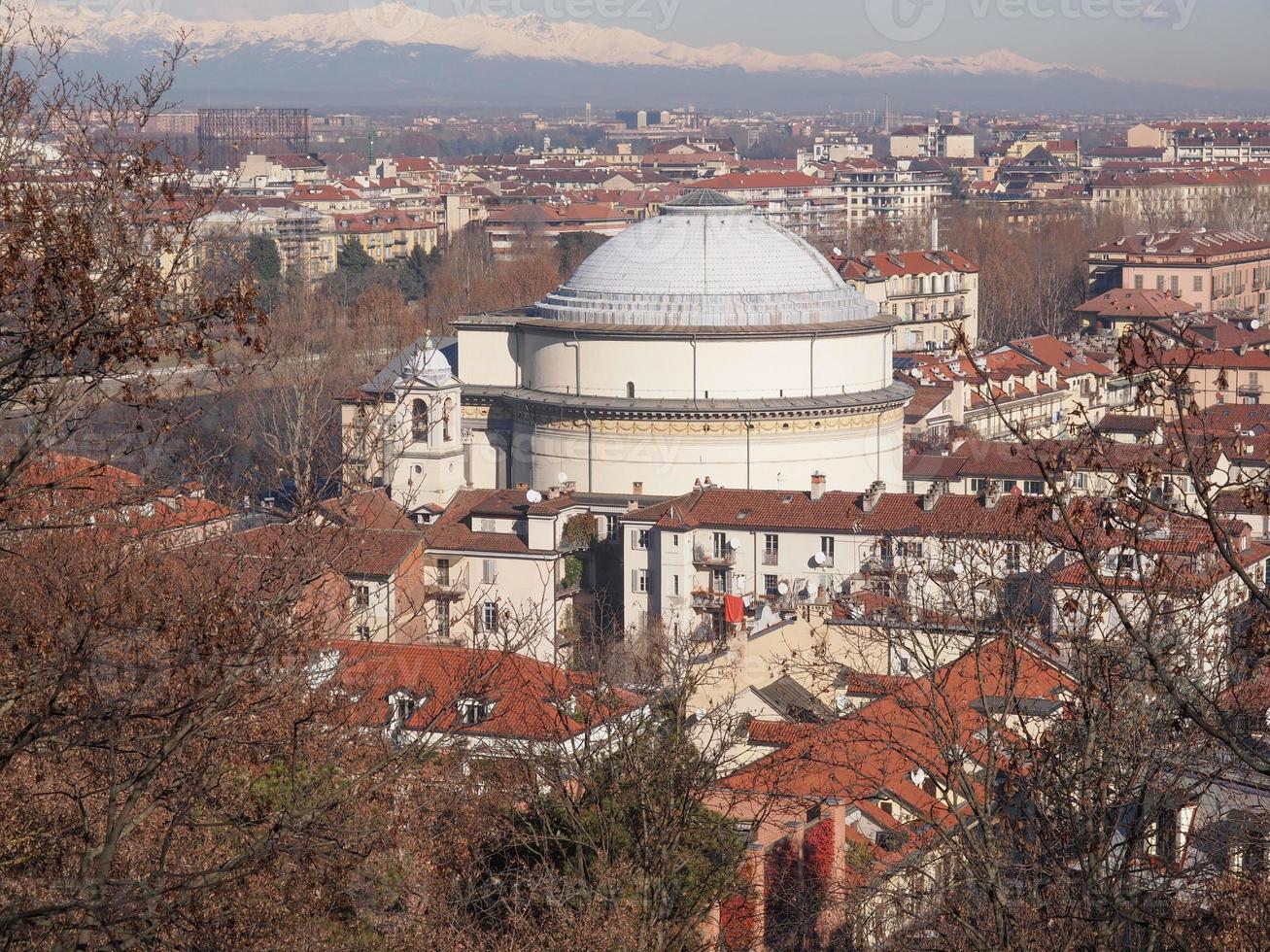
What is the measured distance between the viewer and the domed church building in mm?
23219

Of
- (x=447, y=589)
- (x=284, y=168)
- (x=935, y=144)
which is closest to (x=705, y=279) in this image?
(x=447, y=589)

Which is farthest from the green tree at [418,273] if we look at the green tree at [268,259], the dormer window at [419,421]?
the dormer window at [419,421]

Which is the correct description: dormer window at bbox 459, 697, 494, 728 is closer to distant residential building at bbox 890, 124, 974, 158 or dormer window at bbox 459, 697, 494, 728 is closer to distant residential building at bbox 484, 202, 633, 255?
distant residential building at bbox 484, 202, 633, 255

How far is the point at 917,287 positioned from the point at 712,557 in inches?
832

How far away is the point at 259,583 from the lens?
18.9 ft

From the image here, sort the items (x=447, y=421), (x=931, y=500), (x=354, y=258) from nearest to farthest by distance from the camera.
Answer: (x=931, y=500) < (x=447, y=421) < (x=354, y=258)

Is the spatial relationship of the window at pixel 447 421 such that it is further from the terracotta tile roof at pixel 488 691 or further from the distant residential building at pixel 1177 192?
the distant residential building at pixel 1177 192

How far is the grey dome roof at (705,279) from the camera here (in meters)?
24.0

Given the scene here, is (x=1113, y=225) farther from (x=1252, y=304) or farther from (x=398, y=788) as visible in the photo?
(x=398, y=788)

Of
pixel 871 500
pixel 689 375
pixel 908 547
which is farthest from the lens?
pixel 689 375

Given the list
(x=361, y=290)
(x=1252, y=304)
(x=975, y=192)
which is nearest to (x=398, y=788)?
(x=361, y=290)

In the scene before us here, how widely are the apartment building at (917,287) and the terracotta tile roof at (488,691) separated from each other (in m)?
25.8

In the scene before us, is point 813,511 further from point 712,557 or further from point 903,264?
point 903,264

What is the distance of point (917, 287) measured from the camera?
40.3 meters
